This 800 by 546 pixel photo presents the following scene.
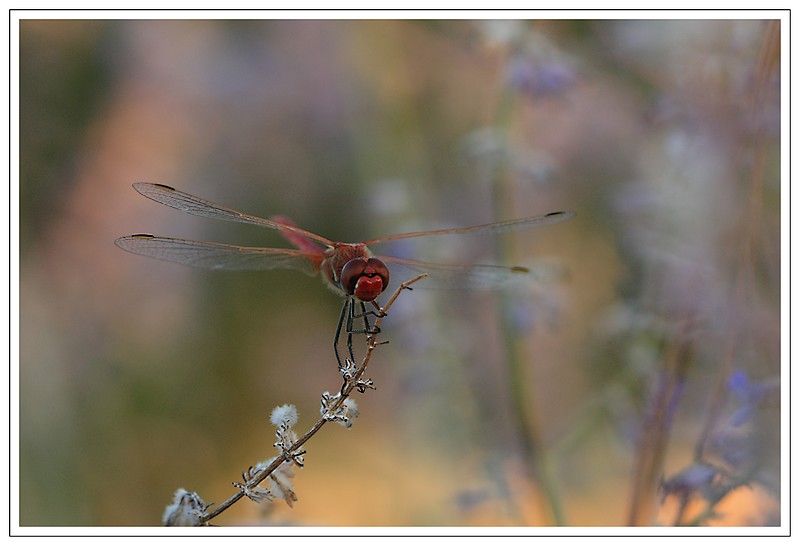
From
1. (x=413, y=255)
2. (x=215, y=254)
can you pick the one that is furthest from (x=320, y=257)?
(x=413, y=255)

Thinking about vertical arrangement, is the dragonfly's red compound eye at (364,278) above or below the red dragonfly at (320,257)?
below

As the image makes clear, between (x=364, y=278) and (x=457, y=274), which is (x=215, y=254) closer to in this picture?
(x=364, y=278)

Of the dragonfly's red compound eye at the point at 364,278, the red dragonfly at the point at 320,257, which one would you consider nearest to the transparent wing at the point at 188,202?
the red dragonfly at the point at 320,257

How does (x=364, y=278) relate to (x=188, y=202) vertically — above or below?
below

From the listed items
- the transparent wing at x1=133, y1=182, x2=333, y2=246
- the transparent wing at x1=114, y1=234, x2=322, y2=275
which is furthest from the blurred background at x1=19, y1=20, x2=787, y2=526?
the transparent wing at x1=133, y1=182, x2=333, y2=246

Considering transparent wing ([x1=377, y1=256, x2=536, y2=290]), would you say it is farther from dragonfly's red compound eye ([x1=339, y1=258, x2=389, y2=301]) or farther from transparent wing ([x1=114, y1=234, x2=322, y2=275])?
dragonfly's red compound eye ([x1=339, y1=258, x2=389, y2=301])

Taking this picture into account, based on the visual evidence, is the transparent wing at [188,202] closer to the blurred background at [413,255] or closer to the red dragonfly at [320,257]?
the red dragonfly at [320,257]
